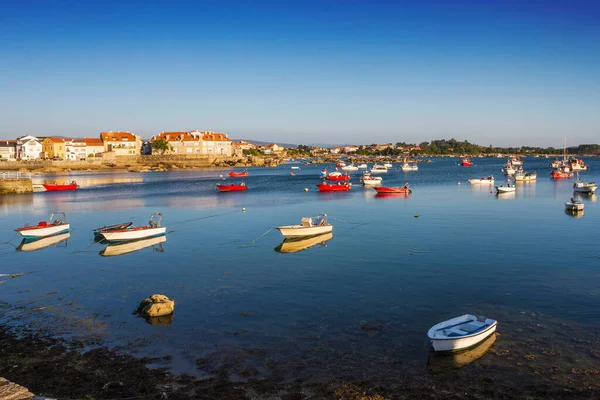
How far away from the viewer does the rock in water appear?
16.5 metres

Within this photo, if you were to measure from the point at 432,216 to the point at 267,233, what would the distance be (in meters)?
14.9

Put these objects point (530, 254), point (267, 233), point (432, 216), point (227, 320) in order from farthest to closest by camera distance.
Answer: point (432, 216) → point (267, 233) → point (530, 254) → point (227, 320)

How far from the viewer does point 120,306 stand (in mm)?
17734

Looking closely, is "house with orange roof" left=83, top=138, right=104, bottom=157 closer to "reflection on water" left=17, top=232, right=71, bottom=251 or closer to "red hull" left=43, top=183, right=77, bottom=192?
"red hull" left=43, top=183, right=77, bottom=192

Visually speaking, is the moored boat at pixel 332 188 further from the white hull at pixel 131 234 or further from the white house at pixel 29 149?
the white house at pixel 29 149

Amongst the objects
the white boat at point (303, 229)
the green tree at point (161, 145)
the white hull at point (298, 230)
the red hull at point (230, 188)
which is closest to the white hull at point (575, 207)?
the white boat at point (303, 229)

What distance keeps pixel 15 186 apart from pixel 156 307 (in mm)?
55778

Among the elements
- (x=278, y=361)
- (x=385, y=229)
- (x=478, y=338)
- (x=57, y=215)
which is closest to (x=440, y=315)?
(x=478, y=338)

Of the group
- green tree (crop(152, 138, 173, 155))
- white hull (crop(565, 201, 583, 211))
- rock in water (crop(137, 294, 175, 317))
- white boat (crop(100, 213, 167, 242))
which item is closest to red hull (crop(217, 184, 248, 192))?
white boat (crop(100, 213, 167, 242))

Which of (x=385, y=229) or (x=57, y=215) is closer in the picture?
(x=385, y=229)

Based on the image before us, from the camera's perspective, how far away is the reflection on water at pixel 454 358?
41.7 ft

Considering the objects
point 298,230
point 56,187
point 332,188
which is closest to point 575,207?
point 298,230

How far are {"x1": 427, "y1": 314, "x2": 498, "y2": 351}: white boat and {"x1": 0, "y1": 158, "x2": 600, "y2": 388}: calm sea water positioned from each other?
1.80ft

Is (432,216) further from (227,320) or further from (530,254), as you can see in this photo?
(227,320)
